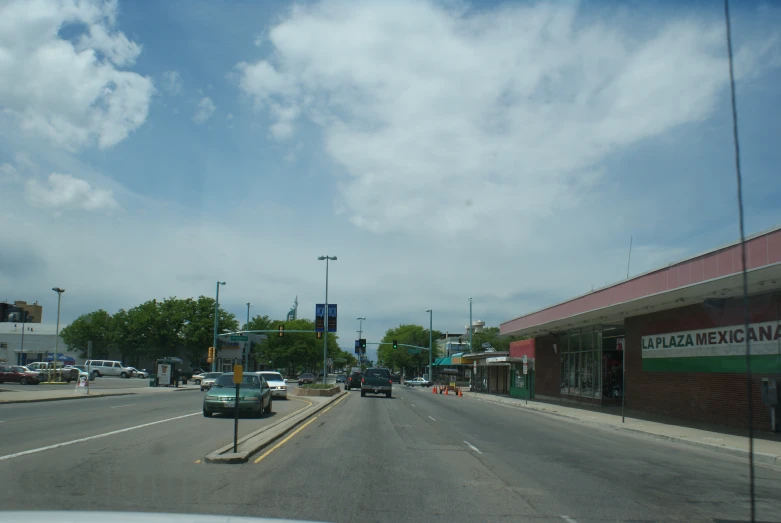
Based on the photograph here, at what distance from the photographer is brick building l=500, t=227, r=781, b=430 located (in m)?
19.3

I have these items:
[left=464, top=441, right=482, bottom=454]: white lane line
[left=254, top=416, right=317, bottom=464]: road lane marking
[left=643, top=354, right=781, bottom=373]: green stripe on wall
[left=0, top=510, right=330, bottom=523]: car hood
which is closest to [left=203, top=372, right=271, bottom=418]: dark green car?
[left=254, top=416, right=317, bottom=464]: road lane marking

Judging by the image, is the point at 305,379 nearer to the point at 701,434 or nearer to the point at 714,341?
the point at 714,341

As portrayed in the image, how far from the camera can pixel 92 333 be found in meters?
84.1

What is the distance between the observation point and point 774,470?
13.4m

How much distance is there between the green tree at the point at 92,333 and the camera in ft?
276

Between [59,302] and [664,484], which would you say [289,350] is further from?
[664,484]

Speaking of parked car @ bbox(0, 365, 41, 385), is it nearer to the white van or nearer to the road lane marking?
the white van

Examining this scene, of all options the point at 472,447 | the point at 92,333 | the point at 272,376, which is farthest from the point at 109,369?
the point at 472,447

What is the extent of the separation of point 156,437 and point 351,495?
8176 millimetres

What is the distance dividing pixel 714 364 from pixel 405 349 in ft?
346

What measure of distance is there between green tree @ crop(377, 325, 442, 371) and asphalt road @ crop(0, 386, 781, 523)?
99.6 m

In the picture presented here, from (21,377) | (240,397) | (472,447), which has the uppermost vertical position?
(240,397)

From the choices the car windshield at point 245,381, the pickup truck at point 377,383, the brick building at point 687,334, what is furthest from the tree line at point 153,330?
the car windshield at point 245,381

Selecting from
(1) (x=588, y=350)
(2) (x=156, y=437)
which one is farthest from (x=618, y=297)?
(2) (x=156, y=437)
